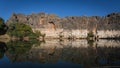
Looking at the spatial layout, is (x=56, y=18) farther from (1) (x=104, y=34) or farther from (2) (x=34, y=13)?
(1) (x=104, y=34)

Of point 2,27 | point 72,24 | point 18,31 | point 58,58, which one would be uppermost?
point 72,24

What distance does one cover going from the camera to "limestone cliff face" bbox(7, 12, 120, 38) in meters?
132

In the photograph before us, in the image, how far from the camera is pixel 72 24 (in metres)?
137

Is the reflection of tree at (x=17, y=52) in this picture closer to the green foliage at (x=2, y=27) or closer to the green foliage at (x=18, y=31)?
the green foliage at (x=18, y=31)

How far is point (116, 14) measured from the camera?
456ft

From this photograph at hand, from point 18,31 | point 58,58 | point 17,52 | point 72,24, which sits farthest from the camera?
point 72,24

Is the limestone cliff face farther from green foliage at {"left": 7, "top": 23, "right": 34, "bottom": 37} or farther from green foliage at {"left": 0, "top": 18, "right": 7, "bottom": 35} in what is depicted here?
green foliage at {"left": 0, "top": 18, "right": 7, "bottom": 35}

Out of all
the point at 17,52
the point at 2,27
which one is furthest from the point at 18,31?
the point at 17,52

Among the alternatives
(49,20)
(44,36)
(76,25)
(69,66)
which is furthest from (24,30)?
(69,66)

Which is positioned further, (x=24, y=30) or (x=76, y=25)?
(x=76, y=25)

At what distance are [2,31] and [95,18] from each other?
57.0 metres

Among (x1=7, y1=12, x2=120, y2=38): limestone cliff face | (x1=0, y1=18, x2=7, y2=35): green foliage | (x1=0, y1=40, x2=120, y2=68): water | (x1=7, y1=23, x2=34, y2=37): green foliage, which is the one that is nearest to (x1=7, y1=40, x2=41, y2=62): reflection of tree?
(x1=0, y1=40, x2=120, y2=68): water

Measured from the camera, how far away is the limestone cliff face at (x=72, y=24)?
132m

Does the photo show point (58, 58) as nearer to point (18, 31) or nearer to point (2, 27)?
point (18, 31)
